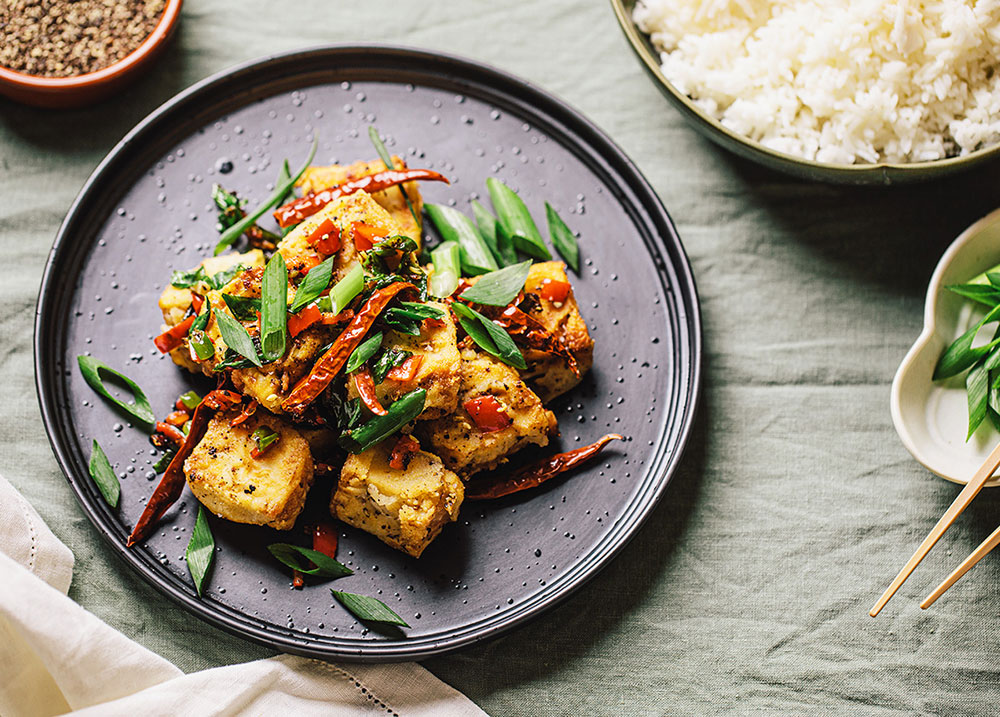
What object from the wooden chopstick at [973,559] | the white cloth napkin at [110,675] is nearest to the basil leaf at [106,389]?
the white cloth napkin at [110,675]

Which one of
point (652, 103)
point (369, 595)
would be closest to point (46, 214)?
point (369, 595)

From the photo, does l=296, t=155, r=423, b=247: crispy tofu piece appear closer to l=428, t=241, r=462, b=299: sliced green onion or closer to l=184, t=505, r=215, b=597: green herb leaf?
l=428, t=241, r=462, b=299: sliced green onion

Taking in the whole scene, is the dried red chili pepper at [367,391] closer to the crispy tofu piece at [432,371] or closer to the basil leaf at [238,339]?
the crispy tofu piece at [432,371]

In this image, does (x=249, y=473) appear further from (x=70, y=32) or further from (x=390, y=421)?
(x=70, y=32)

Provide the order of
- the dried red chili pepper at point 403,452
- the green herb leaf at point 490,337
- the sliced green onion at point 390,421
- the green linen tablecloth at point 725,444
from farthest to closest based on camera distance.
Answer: the green linen tablecloth at point 725,444, the green herb leaf at point 490,337, the dried red chili pepper at point 403,452, the sliced green onion at point 390,421

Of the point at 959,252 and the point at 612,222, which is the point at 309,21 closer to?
the point at 612,222

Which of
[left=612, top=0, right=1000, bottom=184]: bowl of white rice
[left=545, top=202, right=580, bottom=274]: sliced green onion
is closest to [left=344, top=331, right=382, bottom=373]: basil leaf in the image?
[left=545, top=202, right=580, bottom=274]: sliced green onion
